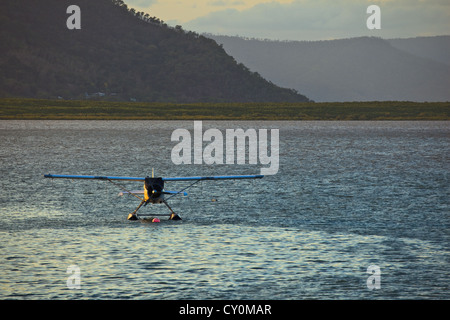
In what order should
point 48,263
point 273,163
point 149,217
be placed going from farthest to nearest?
point 273,163, point 149,217, point 48,263

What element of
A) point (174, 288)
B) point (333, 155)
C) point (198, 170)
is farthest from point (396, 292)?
point (333, 155)

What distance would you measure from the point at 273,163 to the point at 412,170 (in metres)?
21.9

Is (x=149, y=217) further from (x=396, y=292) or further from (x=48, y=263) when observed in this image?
(x=396, y=292)

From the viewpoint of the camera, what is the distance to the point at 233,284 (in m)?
28.8

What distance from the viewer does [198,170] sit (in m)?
88.1

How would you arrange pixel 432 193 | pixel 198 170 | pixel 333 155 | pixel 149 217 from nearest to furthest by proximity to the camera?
pixel 149 217
pixel 432 193
pixel 198 170
pixel 333 155

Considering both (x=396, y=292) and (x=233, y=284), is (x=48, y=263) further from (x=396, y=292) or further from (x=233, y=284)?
(x=396, y=292)

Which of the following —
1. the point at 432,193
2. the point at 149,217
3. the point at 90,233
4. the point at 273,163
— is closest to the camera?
the point at 90,233

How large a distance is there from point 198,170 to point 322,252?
54170 mm

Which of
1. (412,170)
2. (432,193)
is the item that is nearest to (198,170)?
(412,170)

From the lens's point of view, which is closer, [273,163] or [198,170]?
[198,170]

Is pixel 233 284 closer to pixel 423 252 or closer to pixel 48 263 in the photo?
pixel 48 263

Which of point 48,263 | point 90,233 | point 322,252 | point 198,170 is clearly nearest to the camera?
point 48,263

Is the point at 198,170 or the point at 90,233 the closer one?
the point at 90,233
